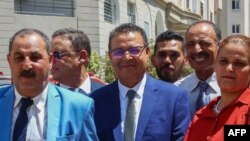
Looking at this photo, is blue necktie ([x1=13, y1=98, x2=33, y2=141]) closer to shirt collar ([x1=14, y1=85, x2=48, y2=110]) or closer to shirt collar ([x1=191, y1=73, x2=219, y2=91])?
shirt collar ([x1=14, y1=85, x2=48, y2=110])

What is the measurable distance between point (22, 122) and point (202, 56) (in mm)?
1664

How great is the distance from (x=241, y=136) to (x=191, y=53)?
1.44m

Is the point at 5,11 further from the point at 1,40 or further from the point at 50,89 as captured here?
the point at 50,89

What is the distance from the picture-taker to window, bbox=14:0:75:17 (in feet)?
61.5

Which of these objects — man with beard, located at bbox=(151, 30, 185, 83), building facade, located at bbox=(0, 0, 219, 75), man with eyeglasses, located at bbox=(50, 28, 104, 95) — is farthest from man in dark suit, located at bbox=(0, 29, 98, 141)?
building facade, located at bbox=(0, 0, 219, 75)

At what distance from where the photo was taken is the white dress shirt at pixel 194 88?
4.19 m

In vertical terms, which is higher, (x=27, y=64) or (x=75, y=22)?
(x=75, y=22)

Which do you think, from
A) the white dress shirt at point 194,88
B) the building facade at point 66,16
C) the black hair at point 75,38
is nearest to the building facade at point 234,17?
the building facade at point 66,16

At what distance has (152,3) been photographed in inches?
1128

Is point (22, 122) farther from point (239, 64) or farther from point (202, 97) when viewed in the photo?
point (202, 97)

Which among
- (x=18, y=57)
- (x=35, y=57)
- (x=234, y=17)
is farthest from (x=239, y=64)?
(x=234, y=17)

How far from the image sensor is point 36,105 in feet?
11.3

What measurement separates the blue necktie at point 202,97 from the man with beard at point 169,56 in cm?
51

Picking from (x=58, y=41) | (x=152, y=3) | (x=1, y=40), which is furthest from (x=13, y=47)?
(x=152, y=3)
